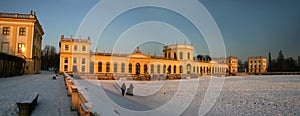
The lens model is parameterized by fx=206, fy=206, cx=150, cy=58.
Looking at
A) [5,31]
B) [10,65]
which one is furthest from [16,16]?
[10,65]

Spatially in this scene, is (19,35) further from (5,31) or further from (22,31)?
(5,31)

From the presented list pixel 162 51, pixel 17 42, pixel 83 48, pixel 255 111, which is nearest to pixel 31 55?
pixel 17 42

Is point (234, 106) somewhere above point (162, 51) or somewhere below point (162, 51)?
below

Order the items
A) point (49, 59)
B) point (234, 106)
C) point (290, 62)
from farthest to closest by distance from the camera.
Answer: point (290, 62), point (49, 59), point (234, 106)

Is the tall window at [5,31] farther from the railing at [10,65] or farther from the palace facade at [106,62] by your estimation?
the palace facade at [106,62]

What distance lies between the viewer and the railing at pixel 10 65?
63.8 feet

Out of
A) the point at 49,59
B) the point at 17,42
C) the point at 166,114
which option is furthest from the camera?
the point at 49,59

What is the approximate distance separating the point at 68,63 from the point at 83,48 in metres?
3.97

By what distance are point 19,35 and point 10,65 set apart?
28.1 ft

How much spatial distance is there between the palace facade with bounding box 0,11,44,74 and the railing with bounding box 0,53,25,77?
2063 millimetres

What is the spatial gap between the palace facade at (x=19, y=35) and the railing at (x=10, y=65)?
206 centimetres

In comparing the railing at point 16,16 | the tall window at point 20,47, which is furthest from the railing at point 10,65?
the railing at point 16,16

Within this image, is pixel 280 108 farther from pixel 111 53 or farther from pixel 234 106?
pixel 111 53

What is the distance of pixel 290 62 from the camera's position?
7219cm
